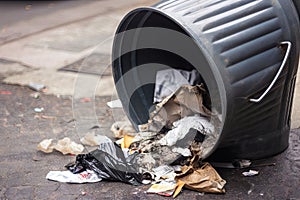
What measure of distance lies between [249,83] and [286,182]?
A: 0.78 metres

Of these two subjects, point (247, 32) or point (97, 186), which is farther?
point (97, 186)

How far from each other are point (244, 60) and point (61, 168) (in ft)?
4.94

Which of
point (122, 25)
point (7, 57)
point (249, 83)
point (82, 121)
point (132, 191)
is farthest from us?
point (7, 57)

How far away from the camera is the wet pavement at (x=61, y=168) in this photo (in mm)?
3209

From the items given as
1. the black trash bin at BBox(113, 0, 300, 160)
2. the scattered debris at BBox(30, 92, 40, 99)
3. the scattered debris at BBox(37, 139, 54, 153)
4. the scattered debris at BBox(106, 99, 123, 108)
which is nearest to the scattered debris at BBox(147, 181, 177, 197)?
the black trash bin at BBox(113, 0, 300, 160)

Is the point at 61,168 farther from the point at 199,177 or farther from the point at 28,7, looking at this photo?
the point at 28,7

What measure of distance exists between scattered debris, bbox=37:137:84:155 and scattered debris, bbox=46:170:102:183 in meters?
0.33

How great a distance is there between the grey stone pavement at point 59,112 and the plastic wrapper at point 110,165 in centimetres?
6

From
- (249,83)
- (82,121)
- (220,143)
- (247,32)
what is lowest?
(82,121)

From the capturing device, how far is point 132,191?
127 inches

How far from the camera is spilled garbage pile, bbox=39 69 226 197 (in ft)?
10.6

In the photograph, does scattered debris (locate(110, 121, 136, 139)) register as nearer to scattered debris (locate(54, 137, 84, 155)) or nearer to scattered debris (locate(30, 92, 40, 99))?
scattered debris (locate(54, 137, 84, 155))

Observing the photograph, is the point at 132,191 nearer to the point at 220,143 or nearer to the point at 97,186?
the point at 97,186

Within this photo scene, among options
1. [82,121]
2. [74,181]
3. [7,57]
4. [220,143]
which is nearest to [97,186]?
[74,181]
